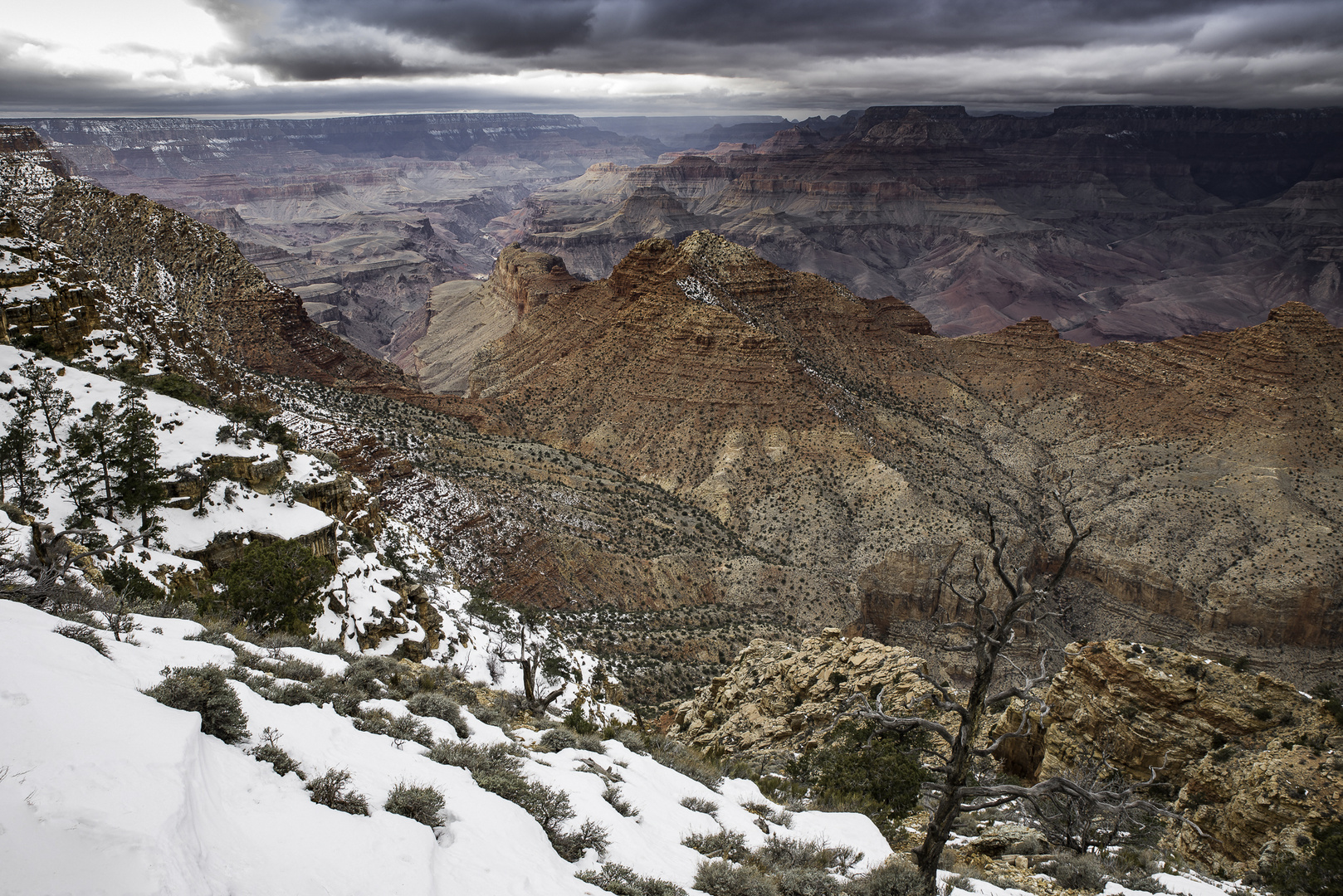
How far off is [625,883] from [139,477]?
61.3 feet

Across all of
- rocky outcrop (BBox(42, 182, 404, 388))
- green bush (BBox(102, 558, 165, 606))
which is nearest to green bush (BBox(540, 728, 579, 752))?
green bush (BBox(102, 558, 165, 606))

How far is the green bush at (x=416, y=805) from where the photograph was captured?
7039mm

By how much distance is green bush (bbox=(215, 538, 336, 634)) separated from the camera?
55.7 feet

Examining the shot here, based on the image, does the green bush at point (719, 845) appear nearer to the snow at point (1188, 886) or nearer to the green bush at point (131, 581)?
the snow at point (1188, 886)

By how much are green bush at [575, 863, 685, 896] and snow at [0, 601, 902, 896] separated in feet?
0.73

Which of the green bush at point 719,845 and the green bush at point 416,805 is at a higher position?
the green bush at point 416,805

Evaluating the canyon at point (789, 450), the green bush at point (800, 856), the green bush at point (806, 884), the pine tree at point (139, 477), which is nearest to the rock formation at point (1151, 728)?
the green bush at point (800, 856)

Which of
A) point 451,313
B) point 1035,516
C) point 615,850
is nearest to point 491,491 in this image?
point 615,850

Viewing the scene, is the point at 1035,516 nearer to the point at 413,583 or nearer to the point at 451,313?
the point at 413,583

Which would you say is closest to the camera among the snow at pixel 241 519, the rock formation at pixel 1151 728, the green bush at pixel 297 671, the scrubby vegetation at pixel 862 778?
the green bush at pixel 297 671

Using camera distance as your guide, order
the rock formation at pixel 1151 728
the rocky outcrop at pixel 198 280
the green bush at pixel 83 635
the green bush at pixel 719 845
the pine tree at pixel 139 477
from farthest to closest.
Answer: the rocky outcrop at pixel 198 280 → the pine tree at pixel 139 477 → the rock formation at pixel 1151 728 → the green bush at pixel 719 845 → the green bush at pixel 83 635

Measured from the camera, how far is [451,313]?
161500mm

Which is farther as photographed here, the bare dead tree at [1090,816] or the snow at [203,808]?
the bare dead tree at [1090,816]

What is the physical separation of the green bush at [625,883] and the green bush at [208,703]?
3991 millimetres
